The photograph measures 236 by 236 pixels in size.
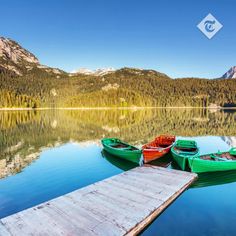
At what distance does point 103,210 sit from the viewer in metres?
10.2

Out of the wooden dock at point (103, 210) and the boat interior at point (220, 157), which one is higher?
the boat interior at point (220, 157)

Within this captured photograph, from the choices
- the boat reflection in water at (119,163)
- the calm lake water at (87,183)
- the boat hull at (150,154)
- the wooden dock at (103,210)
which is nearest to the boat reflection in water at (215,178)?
the calm lake water at (87,183)

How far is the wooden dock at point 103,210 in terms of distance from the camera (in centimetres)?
874

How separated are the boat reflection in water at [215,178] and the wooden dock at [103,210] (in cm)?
179

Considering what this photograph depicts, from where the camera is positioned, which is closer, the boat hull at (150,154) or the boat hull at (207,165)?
the boat hull at (207,165)

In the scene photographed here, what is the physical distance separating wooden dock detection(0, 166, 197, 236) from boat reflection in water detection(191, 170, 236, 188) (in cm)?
179

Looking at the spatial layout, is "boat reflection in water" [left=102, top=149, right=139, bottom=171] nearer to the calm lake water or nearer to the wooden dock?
the calm lake water

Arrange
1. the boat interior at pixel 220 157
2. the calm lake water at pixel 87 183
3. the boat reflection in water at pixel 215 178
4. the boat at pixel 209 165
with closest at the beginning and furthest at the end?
the calm lake water at pixel 87 183, the boat reflection in water at pixel 215 178, the boat at pixel 209 165, the boat interior at pixel 220 157

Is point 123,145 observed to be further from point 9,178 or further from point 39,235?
point 39,235

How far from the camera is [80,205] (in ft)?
35.4

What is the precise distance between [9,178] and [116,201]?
10310mm

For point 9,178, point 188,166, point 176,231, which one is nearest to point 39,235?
point 176,231

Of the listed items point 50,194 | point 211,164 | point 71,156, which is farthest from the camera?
point 71,156

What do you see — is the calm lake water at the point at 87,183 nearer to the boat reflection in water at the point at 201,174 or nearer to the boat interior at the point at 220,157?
the boat reflection in water at the point at 201,174
